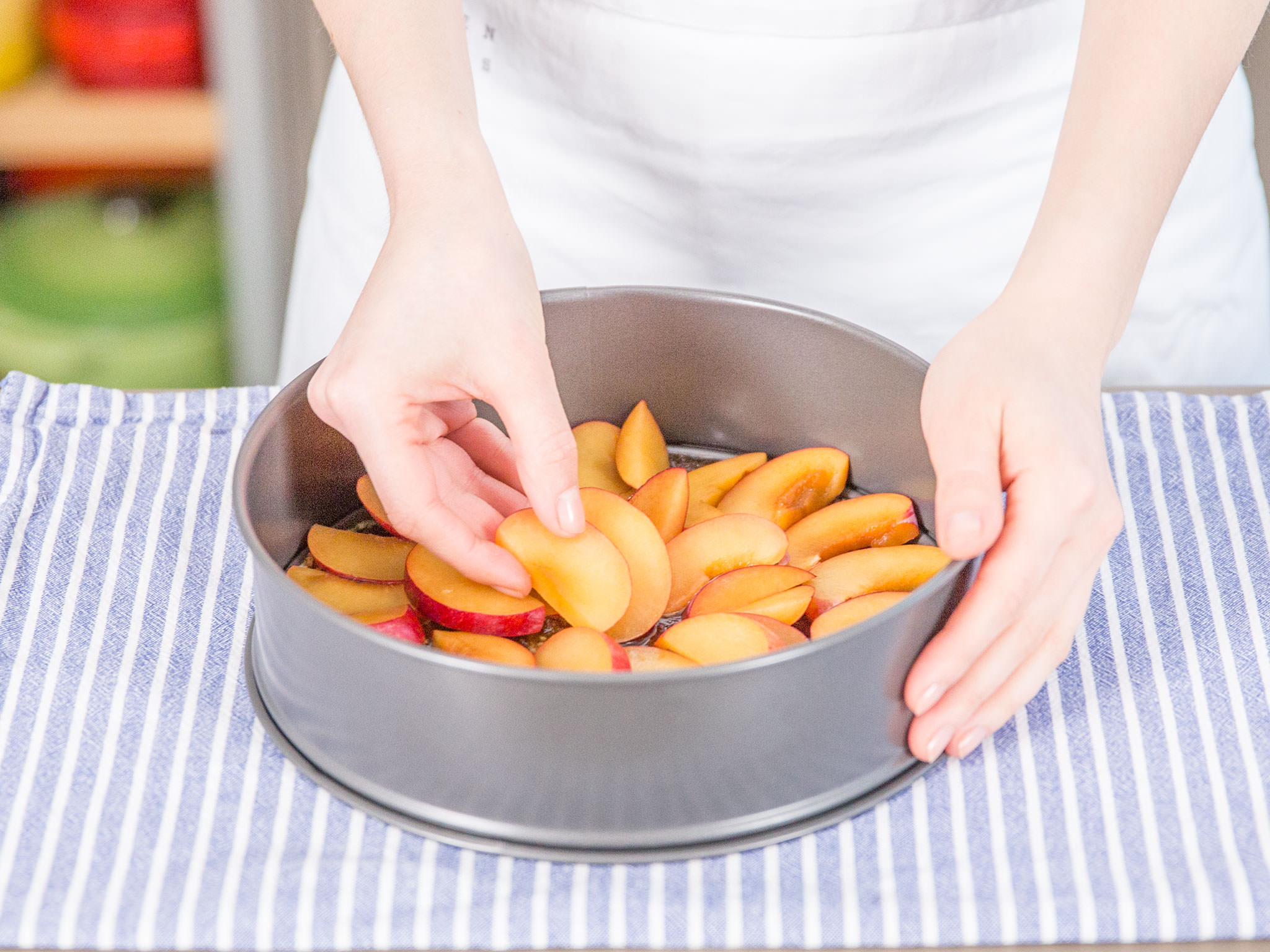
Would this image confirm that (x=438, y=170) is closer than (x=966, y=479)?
No

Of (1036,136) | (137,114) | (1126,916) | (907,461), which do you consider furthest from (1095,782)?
(137,114)

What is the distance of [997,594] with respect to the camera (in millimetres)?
583

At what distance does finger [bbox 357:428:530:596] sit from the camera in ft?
2.02

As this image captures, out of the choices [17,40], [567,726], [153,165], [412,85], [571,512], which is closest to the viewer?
[567,726]

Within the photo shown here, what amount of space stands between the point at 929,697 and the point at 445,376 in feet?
0.85

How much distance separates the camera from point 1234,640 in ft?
2.24

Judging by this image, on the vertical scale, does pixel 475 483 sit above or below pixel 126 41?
below

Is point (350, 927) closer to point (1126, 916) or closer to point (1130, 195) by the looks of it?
point (1126, 916)

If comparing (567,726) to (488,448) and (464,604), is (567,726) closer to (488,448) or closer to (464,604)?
(464,604)

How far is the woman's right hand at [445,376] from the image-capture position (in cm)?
61

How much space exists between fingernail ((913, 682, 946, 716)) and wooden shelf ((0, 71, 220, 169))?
4.20 ft

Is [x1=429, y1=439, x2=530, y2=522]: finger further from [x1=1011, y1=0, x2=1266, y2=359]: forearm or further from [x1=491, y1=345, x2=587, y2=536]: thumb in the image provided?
[x1=1011, y1=0, x2=1266, y2=359]: forearm

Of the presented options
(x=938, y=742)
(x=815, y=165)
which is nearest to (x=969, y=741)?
(x=938, y=742)

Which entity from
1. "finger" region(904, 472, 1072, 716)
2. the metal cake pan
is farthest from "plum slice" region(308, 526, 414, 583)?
"finger" region(904, 472, 1072, 716)
